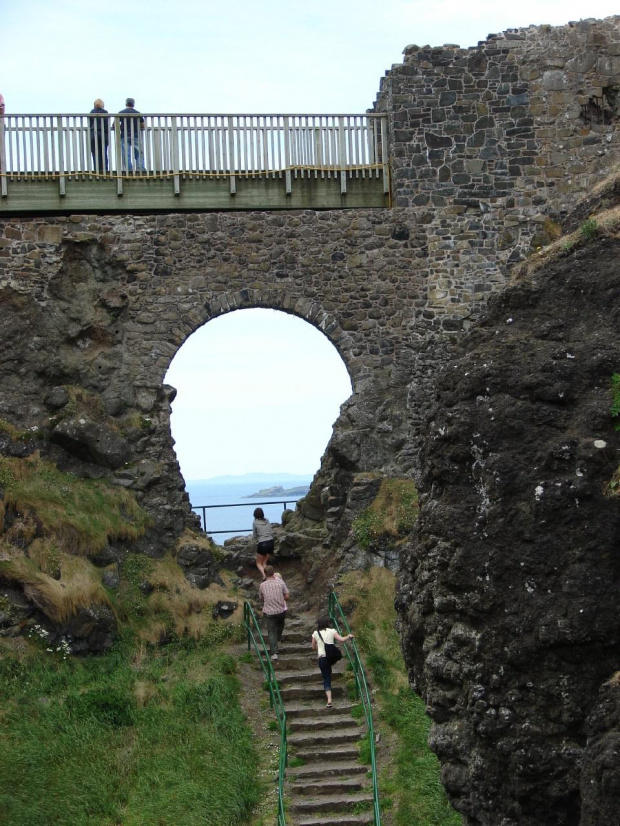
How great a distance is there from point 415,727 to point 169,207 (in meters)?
9.45

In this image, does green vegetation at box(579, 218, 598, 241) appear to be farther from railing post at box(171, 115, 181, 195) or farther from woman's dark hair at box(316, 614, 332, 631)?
railing post at box(171, 115, 181, 195)

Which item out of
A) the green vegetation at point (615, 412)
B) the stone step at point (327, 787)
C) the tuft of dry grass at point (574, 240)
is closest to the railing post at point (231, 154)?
the stone step at point (327, 787)

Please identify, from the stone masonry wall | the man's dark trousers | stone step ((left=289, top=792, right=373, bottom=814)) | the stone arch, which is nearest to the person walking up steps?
the man's dark trousers

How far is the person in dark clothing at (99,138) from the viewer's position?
20.2 meters

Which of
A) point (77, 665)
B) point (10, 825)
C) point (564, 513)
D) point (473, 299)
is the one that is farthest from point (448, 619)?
point (473, 299)

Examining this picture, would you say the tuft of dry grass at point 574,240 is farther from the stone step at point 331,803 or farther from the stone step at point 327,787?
the stone step at point 327,787

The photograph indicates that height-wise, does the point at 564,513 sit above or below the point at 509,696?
above

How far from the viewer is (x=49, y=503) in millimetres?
18297

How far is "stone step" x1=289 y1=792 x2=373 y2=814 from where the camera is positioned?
13672mm

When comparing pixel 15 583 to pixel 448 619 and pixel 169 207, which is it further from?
pixel 448 619

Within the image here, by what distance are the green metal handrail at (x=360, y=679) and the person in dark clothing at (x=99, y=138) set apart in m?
7.75

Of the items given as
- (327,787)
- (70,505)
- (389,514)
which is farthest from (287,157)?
(327,787)

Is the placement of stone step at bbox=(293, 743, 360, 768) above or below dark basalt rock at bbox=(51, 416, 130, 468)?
below

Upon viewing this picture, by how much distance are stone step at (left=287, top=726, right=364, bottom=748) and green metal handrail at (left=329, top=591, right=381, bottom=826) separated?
0.71 feet
